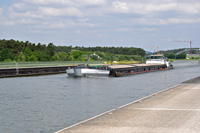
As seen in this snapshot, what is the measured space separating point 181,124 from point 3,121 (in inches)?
370

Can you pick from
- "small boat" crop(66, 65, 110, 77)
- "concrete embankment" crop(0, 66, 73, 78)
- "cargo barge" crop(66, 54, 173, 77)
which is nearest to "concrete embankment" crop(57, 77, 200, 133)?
"small boat" crop(66, 65, 110, 77)

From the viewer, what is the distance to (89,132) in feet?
44.2

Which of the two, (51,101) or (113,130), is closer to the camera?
(113,130)

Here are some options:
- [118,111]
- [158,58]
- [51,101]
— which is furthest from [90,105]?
[158,58]

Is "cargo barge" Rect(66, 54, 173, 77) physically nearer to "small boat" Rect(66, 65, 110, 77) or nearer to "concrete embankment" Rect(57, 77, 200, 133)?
"small boat" Rect(66, 65, 110, 77)

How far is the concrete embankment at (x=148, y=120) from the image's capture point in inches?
539

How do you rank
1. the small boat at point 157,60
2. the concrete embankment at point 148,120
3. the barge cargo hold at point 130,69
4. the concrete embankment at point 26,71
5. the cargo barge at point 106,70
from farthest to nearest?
the small boat at point 157,60 < the barge cargo hold at point 130,69 < the concrete embankment at point 26,71 < the cargo barge at point 106,70 < the concrete embankment at point 148,120

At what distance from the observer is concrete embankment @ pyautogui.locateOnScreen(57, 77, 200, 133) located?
1370cm

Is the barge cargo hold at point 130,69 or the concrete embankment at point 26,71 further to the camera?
the barge cargo hold at point 130,69

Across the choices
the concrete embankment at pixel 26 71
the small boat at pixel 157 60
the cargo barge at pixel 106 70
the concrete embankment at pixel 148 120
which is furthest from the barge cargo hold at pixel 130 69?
the concrete embankment at pixel 148 120

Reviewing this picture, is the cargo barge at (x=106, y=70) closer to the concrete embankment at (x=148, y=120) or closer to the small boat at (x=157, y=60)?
the small boat at (x=157, y=60)

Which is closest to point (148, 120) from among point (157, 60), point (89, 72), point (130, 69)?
point (89, 72)

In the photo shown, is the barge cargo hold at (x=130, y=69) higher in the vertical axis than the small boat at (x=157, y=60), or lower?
lower

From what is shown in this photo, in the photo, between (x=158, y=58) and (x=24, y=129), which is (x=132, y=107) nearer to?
(x=24, y=129)
